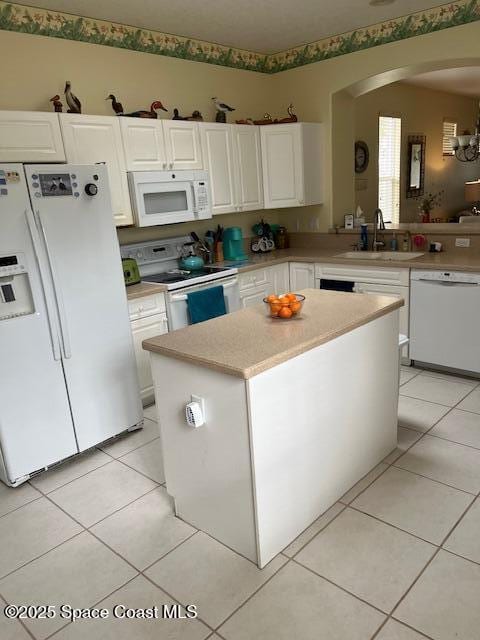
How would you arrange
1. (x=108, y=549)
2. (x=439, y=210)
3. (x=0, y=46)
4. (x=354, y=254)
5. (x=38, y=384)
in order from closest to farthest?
1. (x=108, y=549)
2. (x=38, y=384)
3. (x=0, y=46)
4. (x=354, y=254)
5. (x=439, y=210)

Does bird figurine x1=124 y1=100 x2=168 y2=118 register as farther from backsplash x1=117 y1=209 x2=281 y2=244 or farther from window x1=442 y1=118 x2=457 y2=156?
window x1=442 y1=118 x2=457 y2=156

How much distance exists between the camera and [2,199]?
246 centimetres

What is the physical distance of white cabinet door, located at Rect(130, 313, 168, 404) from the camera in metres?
3.42

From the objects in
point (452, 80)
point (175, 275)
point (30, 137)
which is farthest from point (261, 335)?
point (452, 80)

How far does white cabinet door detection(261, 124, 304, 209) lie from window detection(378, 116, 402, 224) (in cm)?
268

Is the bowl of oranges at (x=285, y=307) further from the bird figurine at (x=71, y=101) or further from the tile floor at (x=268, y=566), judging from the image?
the bird figurine at (x=71, y=101)

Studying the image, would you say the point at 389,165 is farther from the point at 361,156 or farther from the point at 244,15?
the point at 244,15

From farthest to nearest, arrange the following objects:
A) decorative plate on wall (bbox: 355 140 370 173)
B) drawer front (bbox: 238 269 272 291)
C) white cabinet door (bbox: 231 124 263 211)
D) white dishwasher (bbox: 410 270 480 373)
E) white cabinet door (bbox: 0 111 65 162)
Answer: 1. decorative plate on wall (bbox: 355 140 370 173)
2. white cabinet door (bbox: 231 124 263 211)
3. drawer front (bbox: 238 269 272 291)
4. white dishwasher (bbox: 410 270 480 373)
5. white cabinet door (bbox: 0 111 65 162)

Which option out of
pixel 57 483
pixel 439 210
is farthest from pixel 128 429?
pixel 439 210

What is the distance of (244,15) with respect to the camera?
3609 mm

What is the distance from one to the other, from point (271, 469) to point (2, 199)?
1903 millimetres

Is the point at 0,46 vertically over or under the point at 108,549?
over

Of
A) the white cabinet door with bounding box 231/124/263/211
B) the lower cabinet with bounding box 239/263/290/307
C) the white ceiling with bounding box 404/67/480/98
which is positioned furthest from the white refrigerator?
the white ceiling with bounding box 404/67/480/98

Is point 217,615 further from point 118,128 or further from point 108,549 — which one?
point 118,128
